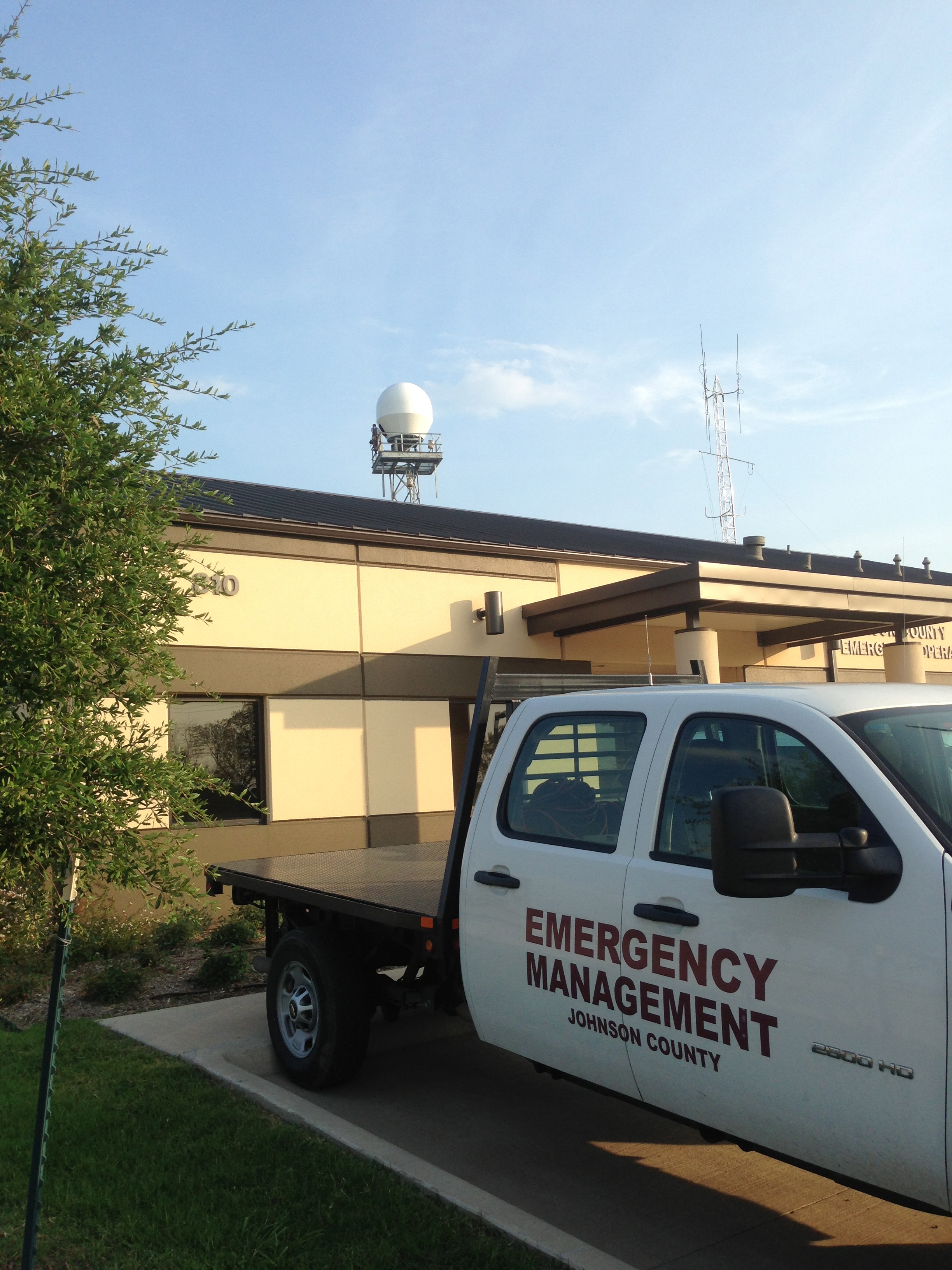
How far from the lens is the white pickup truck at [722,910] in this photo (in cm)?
296

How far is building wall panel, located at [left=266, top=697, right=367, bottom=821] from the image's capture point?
1273cm

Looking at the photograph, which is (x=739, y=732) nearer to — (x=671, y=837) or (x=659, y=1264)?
(x=671, y=837)

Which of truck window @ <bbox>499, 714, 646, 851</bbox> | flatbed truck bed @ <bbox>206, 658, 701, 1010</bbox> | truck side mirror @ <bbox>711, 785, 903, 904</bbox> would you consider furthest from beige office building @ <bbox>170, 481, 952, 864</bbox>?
truck side mirror @ <bbox>711, 785, 903, 904</bbox>

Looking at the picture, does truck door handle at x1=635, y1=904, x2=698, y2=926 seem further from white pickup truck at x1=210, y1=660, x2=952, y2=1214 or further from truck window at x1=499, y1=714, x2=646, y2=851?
truck window at x1=499, y1=714, x2=646, y2=851

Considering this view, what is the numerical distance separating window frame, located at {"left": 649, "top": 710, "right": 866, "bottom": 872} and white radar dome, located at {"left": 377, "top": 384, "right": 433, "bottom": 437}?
A: 2992 cm

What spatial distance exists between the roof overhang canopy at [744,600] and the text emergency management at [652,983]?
942 centimetres

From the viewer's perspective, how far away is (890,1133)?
2912 mm

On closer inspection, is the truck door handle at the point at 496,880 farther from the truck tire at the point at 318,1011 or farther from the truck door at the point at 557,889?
the truck tire at the point at 318,1011

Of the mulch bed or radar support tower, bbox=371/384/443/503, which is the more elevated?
radar support tower, bbox=371/384/443/503

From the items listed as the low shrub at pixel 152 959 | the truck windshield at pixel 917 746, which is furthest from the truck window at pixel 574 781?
the low shrub at pixel 152 959

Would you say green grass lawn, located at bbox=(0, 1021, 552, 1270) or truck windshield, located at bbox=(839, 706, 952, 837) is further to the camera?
green grass lawn, located at bbox=(0, 1021, 552, 1270)

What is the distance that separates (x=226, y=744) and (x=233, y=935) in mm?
3218

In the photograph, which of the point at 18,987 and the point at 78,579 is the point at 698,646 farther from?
the point at 78,579

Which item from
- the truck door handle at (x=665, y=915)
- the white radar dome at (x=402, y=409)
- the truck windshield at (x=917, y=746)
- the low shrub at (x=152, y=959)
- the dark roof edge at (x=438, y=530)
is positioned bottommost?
the low shrub at (x=152, y=959)
